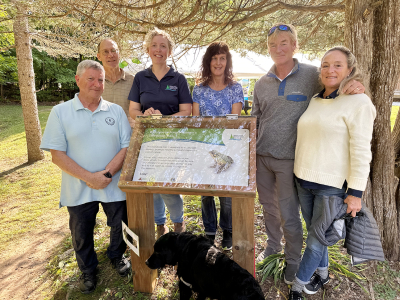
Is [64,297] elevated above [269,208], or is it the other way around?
[269,208]

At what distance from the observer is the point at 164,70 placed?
2703 millimetres

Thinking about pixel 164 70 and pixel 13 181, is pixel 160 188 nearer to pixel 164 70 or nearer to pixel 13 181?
pixel 164 70

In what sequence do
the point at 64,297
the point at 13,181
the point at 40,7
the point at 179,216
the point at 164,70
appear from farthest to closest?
the point at 13,181 → the point at 40,7 → the point at 179,216 → the point at 164,70 → the point at 64,297

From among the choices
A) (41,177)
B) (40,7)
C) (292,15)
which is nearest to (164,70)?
(40,7)

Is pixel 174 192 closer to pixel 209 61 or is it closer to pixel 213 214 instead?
pixel 213 214

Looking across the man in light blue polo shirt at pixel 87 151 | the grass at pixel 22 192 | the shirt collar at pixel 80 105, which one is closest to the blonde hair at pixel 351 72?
the man in light blue polo shirt at pixel 87 151

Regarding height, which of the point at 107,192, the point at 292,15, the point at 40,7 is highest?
the point at 292,15

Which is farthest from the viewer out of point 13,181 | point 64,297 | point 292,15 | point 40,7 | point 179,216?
point 13,181

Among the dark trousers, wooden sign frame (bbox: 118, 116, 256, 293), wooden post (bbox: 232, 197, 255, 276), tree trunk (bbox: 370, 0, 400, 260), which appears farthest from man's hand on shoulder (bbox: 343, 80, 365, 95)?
the dark trousers

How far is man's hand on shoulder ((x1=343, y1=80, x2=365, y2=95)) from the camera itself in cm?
189

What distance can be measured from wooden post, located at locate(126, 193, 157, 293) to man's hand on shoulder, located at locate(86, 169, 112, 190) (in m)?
0.25

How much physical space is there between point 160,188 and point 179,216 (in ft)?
3.68

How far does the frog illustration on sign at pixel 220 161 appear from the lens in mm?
1976

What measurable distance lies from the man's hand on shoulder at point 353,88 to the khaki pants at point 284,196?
→ 2.44 ft
